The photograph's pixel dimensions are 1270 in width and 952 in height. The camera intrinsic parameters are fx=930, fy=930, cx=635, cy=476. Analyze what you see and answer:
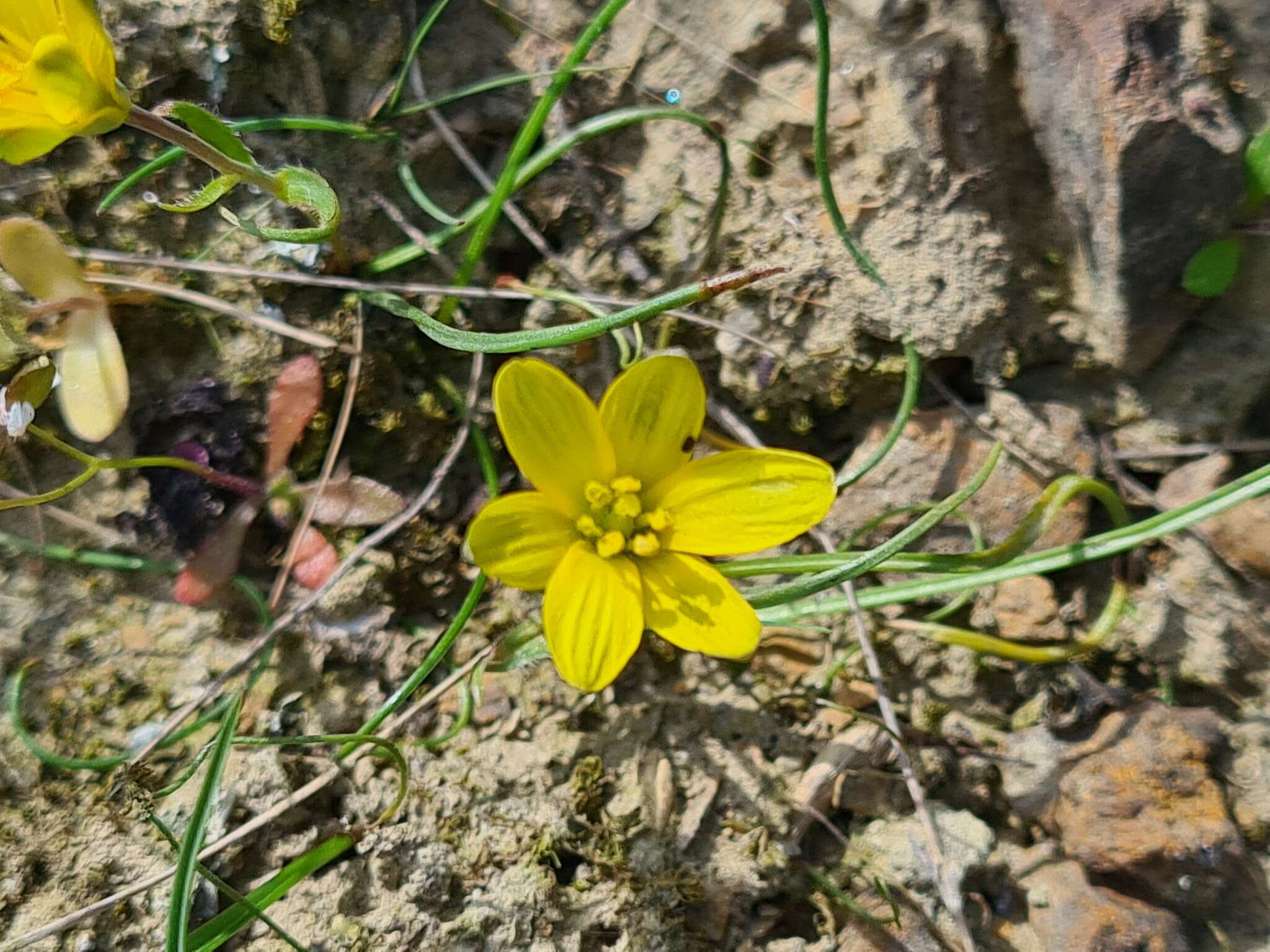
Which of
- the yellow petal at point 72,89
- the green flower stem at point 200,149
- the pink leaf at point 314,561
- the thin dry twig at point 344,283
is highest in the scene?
the yellow petal at point 72,89

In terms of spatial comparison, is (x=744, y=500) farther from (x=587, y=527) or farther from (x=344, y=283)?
(x=344, y=283)

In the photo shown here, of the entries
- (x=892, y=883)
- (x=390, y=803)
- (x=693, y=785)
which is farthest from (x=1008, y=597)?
(x=390, y=803)

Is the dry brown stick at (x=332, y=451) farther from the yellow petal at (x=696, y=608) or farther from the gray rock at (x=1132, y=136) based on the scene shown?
the gray rock at (x=1132, y=136)

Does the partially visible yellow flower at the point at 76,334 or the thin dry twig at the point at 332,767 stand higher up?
the partially visible yellow flower at the point at 76,334

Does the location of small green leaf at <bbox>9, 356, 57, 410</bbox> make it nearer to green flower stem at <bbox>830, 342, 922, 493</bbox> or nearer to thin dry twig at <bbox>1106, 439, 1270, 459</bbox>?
green flower stem at <bbox>830, 342, 922, 493</bbox>

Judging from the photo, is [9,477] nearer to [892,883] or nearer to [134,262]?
[134,262]

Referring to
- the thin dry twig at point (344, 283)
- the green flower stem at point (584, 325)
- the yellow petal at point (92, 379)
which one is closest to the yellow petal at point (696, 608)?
the green flower stem at point (584, 325)

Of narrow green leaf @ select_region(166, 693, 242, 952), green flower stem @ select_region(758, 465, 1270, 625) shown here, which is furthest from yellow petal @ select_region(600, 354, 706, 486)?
narrow green leaf @ select_region(166, 693, 242, 952)
